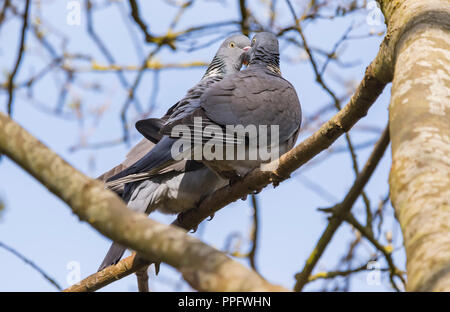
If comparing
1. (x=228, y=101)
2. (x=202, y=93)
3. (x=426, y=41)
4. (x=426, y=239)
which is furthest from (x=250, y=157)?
(x=426, y=239)

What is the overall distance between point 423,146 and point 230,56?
308cm

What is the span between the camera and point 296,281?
11.5 feet

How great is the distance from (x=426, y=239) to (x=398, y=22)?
1.17 meters

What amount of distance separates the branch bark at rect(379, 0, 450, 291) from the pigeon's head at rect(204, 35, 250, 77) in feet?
7.76

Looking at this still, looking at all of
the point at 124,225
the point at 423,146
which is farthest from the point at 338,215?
the point at 124,225

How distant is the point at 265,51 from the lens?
3938 millimetres

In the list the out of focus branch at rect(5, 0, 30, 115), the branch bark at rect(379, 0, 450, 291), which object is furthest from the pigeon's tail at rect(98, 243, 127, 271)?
the branch bark at rect(379, 0, 450, 291)

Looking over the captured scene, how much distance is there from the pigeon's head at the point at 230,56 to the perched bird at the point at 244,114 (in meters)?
0.63

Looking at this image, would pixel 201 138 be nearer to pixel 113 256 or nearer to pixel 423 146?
pixel 113 256

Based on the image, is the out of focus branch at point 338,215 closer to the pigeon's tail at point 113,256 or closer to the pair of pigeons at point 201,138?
the pair of pigeons at point 201,138

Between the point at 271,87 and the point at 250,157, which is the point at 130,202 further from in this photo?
the point at 271,87

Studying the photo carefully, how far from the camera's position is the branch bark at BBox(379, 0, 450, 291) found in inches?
44.9

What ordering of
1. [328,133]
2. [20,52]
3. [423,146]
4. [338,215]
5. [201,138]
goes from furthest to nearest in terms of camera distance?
1. [338,215]
2. [20,52]
3. [201,138]
4. [328,133]
5. [423,146]

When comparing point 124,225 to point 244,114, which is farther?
point 244,114
